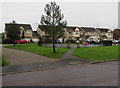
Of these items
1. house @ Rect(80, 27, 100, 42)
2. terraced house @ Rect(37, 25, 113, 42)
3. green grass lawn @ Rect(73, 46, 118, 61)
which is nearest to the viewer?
green grass lawn @ Rect(73, 46, 118, 61)


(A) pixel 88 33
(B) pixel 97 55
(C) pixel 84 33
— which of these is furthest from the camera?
(A) pixel 88 33

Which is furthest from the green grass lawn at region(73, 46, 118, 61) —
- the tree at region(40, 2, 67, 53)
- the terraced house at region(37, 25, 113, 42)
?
the terraced house at region(37, 25, 113, 42)

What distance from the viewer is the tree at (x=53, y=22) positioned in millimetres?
17453

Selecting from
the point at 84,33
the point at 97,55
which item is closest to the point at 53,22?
the point at 97,55

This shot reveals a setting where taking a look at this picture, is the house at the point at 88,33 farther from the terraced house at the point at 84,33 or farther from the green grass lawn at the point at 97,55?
the green grass lawn at the point at 97,55

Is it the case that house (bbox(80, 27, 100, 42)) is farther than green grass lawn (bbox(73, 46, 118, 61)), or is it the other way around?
house (bbox(80, 27, 100, 42))

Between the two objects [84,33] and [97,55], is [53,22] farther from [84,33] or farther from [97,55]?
[84,33]

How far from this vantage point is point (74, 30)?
73.4 metres

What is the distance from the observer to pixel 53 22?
58.1ft

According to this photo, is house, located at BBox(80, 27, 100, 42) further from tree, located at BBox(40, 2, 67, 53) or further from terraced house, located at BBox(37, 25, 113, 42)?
tree, located at BBox(40, 2, 67, 53)

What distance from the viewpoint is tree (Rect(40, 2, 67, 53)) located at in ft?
57.3

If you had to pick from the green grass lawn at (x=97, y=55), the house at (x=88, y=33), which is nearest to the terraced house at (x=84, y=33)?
the house at (x=88, y=33)

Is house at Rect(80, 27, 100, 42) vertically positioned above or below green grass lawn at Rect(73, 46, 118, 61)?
above

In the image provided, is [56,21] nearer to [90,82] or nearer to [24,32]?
[90,82]
